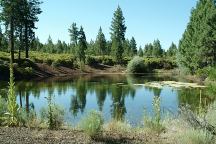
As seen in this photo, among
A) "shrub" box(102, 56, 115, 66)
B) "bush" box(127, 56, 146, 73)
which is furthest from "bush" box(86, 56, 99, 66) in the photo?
"bush" box(127, 56, 146, 73)

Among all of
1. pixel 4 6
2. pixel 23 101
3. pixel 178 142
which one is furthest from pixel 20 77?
pixel 178 142

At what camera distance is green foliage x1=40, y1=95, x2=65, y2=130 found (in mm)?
10820

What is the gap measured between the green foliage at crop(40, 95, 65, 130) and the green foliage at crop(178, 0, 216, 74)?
31.7 metres

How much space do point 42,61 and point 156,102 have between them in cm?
5435

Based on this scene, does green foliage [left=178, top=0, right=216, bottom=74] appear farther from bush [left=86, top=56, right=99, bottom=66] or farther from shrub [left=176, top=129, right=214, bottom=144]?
shrub [left=176, top=129, right=214, bottom=144]

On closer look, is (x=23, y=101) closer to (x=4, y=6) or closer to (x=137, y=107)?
(x=137, y=107)

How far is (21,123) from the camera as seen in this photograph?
11242mm

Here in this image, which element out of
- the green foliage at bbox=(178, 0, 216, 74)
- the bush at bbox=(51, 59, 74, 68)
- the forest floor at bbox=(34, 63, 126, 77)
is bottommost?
the forest floor at bbox=(34, 63, 126, 77)

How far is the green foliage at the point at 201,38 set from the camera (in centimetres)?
4200

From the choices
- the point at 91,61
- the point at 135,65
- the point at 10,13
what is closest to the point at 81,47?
the point at 91,61

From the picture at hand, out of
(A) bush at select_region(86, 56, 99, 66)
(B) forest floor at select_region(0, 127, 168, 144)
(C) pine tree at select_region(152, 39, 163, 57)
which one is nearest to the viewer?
(B) forest floor at select_region(0, 127, 168, 144)

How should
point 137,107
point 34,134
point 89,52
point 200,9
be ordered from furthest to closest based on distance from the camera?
point 89,52
point 200,9
point 137,107
point 34,134

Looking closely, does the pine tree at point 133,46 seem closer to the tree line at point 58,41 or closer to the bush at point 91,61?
the tree line at point 58,41

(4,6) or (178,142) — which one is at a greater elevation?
(4,6)
